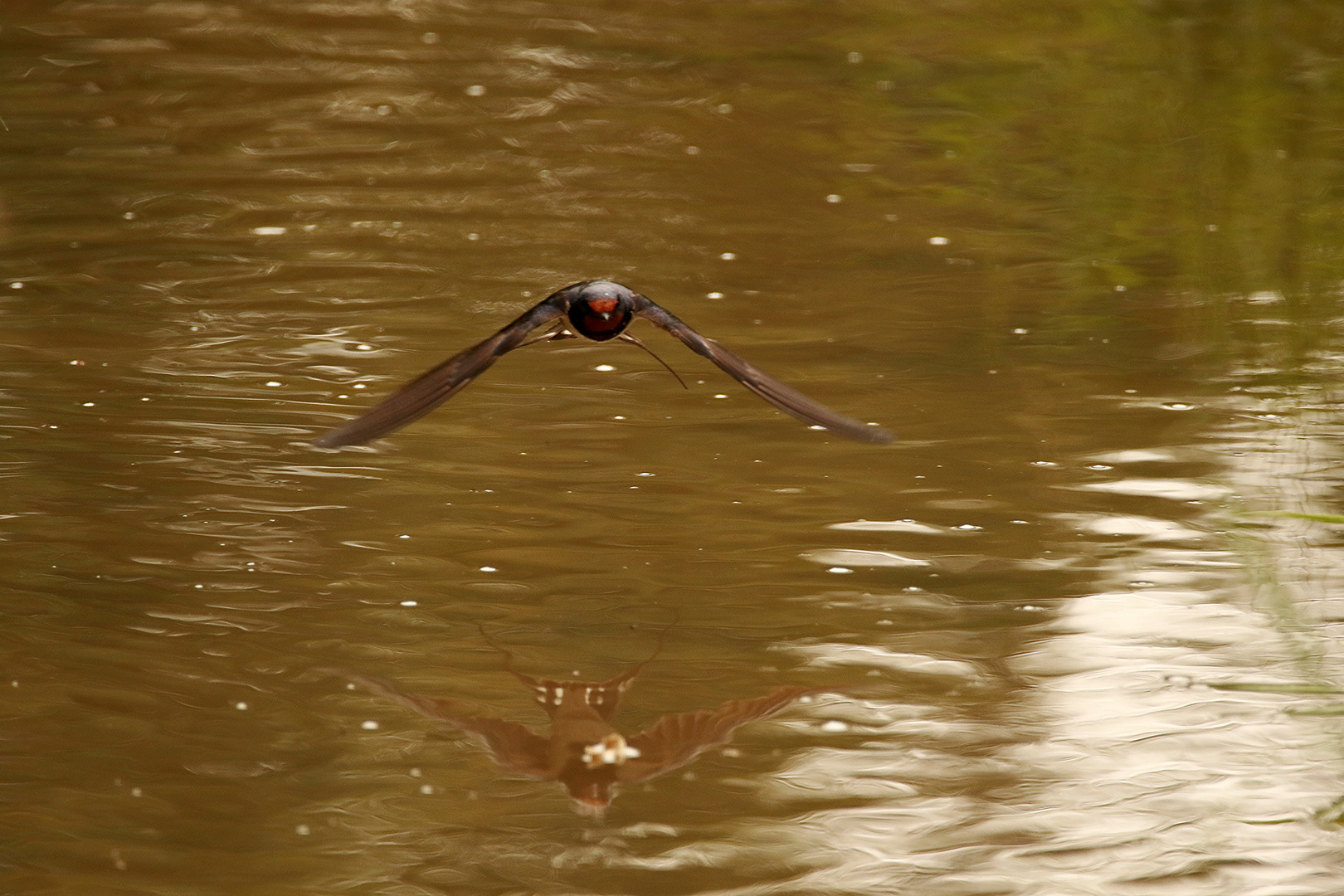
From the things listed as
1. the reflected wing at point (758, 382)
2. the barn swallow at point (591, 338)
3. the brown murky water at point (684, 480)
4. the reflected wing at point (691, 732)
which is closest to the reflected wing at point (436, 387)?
the barn swallow at point (591, 338)

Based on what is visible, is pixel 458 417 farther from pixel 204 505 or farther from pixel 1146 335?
pixel 1146 335

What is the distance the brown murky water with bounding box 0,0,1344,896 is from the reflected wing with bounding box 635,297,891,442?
524mm

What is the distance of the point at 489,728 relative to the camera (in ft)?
11.9

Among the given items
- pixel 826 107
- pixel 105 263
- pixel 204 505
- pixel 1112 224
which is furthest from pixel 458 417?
pixel 826 107

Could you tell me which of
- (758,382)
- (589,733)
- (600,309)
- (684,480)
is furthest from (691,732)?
(684,480)

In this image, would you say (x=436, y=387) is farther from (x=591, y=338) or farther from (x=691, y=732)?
(x=691, y=732)

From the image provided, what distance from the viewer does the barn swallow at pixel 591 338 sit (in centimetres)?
371

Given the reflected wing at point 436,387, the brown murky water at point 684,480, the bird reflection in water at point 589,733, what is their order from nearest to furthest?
the brown murky water at point 684,480 < the bird reflection in water at point 589,733 < the reflected wing at point 436,387

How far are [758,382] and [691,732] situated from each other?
856 mm

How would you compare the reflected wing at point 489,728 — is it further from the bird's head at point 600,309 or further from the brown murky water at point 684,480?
the bird's head at point 600,309

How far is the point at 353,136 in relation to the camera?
784cm

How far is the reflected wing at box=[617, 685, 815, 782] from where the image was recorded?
11.5ft

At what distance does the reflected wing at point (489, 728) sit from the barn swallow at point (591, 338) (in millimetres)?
569

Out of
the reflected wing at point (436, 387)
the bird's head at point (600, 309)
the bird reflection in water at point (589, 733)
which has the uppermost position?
the bird's head at point (600, 309)
